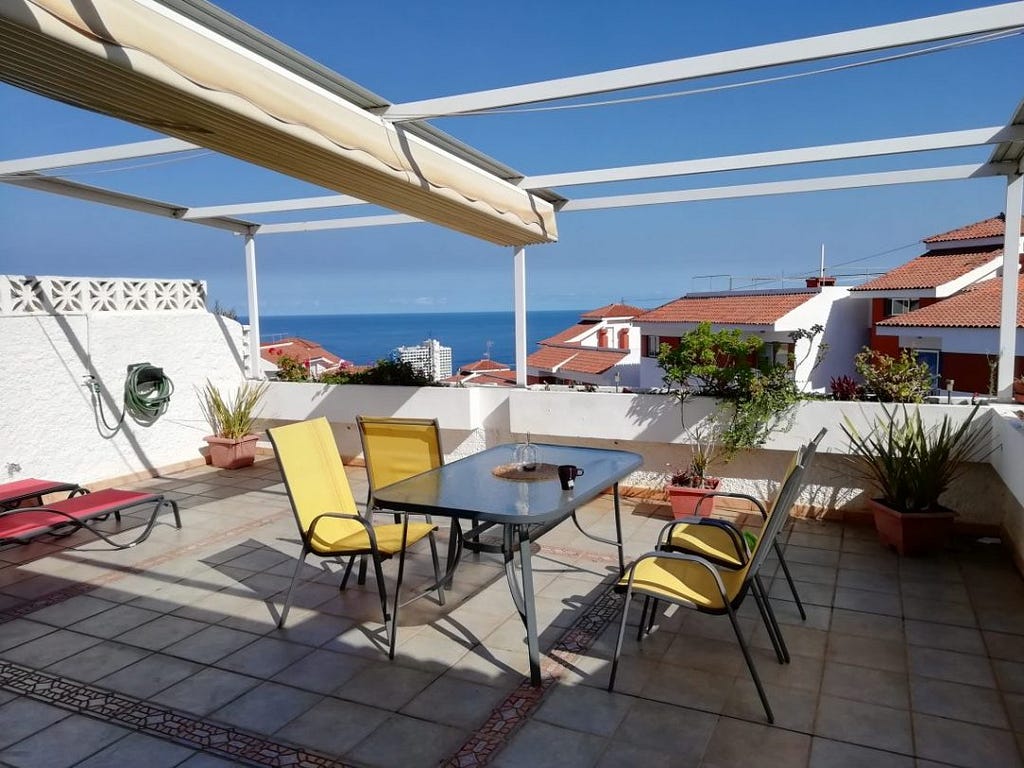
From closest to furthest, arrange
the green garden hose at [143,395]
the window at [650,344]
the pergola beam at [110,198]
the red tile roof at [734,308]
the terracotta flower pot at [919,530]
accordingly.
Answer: the terracotta flower pot at [919,530] → the pergola beam at [110,198] → the green garden hose at [143,395] → the red tile roof at [734,308] → the window at [650,344]

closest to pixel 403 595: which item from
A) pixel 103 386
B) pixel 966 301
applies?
pixel 103 386

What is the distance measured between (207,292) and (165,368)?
1.41 metres

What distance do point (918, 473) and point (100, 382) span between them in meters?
8.56

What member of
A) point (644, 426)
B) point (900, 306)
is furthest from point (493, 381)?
point (900, 306)

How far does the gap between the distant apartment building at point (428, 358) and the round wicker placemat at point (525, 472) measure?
169 inches

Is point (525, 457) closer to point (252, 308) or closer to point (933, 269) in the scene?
point (252, 308)

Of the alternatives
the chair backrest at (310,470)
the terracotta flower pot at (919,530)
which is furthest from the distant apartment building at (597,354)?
the chair backrest at (310,470)

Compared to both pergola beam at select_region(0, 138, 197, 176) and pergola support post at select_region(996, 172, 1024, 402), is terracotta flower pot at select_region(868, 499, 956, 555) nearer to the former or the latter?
pergola support post at select_region(996, 172, 1024, 402)

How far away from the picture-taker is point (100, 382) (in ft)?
26.4

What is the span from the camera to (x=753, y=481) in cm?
684

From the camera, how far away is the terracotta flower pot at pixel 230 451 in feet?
29.4

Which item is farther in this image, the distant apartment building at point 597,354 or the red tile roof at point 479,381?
the distant apartment building at point 597,354

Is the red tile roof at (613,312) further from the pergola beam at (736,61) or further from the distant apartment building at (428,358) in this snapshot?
the pergola beam at (736,61)

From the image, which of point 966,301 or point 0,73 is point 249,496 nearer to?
point 0,73
